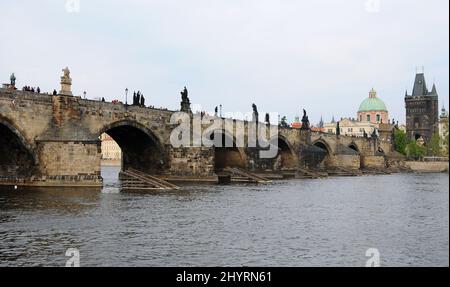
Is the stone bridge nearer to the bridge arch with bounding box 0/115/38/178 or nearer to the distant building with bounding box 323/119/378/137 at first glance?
the bridge arch with bounding box 0/115/38/178

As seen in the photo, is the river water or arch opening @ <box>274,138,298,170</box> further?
arch opening @ <box>274,138,298,170</box>

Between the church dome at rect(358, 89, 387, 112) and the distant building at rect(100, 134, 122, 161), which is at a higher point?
the church dome at rect(358, 89, 387, 112)

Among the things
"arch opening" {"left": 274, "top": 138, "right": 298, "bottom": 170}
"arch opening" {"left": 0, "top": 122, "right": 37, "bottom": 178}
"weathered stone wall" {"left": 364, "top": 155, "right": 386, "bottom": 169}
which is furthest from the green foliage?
"arch opening" {"left": 0, "top": 122, "right": 37, "bottom": 178}

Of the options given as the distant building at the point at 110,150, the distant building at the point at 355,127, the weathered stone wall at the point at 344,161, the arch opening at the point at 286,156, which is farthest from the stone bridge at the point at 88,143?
the distant building at the point at 110,150

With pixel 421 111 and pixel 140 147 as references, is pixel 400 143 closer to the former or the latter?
pixel 421 111

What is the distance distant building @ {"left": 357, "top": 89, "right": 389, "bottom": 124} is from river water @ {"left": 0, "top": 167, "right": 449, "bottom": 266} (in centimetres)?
13211

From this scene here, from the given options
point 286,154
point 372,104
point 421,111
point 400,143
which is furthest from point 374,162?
point 421,111

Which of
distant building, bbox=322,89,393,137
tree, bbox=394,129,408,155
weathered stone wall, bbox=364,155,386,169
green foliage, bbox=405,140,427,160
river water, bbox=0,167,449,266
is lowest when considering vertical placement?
river water, bbox=0,167,449,266

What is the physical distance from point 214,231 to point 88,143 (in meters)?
19.6

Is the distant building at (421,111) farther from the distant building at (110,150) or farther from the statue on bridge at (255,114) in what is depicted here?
the statue on bridge at (255,114)

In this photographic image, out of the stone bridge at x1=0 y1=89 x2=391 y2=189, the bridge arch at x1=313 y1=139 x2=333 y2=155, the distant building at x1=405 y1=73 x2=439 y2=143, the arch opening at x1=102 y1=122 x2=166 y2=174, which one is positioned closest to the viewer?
the stone bridge at x1=0 y1=89 x2=391 y2=189

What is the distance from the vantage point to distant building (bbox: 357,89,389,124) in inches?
6171

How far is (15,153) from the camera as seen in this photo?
35406 millimetres

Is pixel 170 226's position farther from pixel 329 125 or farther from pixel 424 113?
pixel 424 113
